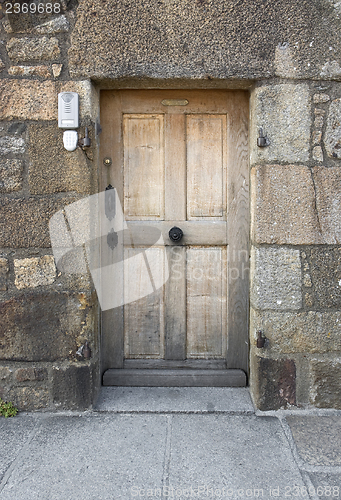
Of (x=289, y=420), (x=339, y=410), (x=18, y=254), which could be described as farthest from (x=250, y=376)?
(x=18, y=254)

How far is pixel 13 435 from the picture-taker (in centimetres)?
197

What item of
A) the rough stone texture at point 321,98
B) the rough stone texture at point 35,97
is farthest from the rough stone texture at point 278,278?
the rough stone texture at point 35,97

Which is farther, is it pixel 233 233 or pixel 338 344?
pixel 233 233

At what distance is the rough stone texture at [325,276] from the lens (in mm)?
2125

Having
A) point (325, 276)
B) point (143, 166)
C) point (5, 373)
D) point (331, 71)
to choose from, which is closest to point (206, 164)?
point (143, 166)

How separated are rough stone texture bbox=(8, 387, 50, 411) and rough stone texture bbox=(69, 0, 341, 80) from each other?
6.26 feet

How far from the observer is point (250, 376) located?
236 centimetres

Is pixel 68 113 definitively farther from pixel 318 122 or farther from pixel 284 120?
pixel 318 122

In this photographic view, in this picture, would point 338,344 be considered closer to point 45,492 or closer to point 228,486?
point 228,486

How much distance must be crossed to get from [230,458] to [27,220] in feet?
5.55

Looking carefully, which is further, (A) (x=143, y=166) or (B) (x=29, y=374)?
(A) (x=143, y=166)

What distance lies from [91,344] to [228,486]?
1.06 metres

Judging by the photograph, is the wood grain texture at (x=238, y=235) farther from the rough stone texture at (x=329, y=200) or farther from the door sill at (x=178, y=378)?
the rough stone texture at (x=329, y=200)

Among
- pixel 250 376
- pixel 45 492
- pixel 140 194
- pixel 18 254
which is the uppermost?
pixel 140 194
